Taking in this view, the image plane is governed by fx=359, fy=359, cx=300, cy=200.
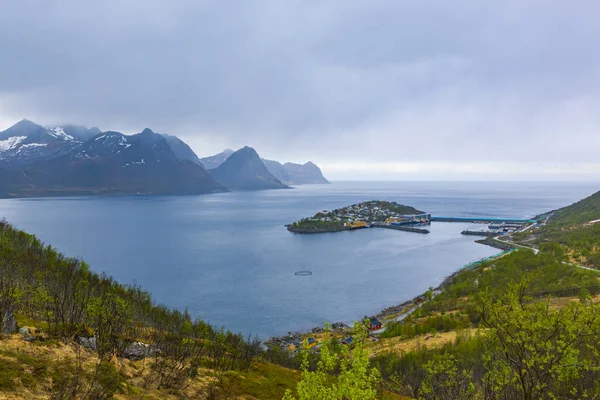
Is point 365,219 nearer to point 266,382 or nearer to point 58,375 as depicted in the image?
point 266,382

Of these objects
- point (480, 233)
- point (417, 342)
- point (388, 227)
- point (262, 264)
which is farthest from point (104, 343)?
point (388, 227)

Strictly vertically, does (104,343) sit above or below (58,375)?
below

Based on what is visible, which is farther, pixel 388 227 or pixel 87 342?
pixel 388 227

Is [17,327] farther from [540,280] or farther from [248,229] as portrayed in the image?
[248,229]

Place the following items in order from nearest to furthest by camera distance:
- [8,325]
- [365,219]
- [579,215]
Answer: [8,325] < [579,215] < [365,219]

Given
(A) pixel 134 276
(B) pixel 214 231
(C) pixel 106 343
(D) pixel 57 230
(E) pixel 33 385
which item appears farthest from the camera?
(B) pixel 214 231

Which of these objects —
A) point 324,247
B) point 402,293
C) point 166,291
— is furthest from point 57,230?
point 402,293
